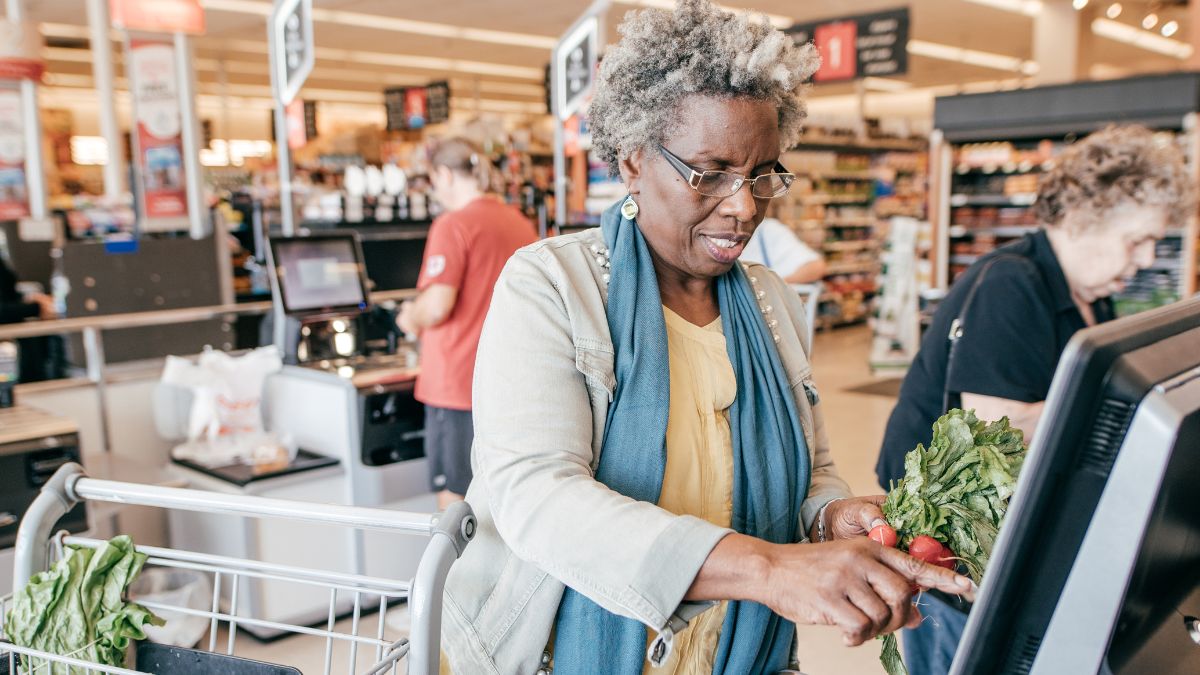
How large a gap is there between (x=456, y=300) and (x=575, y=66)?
3079 mm

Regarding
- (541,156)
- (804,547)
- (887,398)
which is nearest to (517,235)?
(804,547)

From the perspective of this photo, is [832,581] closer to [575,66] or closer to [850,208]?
[575,66]

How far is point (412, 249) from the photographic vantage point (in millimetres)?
5102

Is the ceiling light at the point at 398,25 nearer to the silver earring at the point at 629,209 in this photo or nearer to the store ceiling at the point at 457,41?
the store ceiling at the point at 457,41

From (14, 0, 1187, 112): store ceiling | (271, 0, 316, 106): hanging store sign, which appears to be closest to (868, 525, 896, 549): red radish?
(271, 0, 316, 106): hanging store sign

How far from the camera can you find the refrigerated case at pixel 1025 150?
695 centimetres

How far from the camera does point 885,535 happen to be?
3.67 ft

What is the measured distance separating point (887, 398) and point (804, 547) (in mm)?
7454

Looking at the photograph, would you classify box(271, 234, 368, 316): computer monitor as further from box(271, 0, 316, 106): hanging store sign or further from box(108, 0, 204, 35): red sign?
box(108, 0, 204, 35): red sign

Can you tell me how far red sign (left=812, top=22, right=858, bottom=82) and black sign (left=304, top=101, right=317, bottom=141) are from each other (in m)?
8.57

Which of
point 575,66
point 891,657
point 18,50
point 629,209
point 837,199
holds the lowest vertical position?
point 891,657

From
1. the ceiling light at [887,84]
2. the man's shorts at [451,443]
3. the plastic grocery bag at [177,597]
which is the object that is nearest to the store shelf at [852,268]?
the ceiling light at [887,84]

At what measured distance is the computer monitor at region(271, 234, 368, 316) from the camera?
149 inches

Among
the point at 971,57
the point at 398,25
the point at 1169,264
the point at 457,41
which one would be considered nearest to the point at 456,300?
the point at 1169,264
